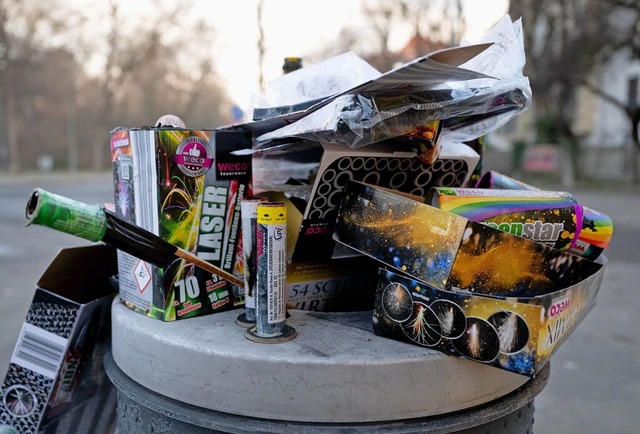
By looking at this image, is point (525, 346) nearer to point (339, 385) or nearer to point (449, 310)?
point (449, 310)

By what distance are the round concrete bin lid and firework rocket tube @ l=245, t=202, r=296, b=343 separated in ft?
0.11

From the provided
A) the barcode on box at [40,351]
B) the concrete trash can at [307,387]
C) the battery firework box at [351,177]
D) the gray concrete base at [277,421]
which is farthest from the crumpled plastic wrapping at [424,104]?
the barcode on box at [40,351]

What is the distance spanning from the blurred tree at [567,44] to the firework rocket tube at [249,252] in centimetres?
1497

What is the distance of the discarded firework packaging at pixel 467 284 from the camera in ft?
3.20

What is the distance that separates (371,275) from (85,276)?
0.78 metres

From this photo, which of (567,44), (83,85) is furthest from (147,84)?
(567,44)

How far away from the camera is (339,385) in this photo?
101 cm

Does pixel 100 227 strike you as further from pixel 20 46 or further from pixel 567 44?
pixel 20 46

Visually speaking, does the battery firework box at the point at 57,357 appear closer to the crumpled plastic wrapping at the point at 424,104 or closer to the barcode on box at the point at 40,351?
the barcode on box at the point at 40,351

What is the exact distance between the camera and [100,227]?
40.4 inches

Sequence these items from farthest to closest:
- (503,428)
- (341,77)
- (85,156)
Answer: (85,156), (341,77), (503,428)

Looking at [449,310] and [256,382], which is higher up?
[449,310]

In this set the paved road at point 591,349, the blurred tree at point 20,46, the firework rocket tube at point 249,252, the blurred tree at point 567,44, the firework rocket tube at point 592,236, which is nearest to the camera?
the firework rocket tube at point 249,252

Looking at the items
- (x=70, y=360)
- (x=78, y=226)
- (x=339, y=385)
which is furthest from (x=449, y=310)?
(x=70, y=360)
